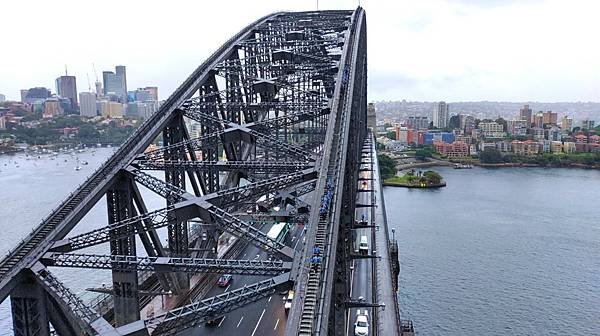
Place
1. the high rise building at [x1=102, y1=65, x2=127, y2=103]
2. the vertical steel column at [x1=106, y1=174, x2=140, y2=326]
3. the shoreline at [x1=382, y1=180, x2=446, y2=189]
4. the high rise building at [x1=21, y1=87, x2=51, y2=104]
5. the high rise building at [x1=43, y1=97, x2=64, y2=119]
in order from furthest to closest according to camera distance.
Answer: the high rise building at [x1=102, y1=65, x2=127, y2=103] < the high rise building at [x1=21, y1=87, x2=51, y2=104] < the high rise building at [x1=43, y1=97, x2=64, y2=119] < the shoreline at [x1=382, y1=180, x2=446, y2=189] < the vertical steel column at [x1=106, y1=174, x2=140, y2=326]

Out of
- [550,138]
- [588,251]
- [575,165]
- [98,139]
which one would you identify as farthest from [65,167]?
[550,138]

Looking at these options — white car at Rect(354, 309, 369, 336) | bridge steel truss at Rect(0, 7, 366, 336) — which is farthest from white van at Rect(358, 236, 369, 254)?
white car at Rect(354, 309, 369, 336)

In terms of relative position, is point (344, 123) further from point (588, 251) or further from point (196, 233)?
point (588, 251)

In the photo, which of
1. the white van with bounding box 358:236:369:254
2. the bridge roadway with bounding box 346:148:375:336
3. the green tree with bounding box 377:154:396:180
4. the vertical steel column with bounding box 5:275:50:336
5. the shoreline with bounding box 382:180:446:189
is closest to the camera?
the vertical steel column with bounding box 5:275:50:336

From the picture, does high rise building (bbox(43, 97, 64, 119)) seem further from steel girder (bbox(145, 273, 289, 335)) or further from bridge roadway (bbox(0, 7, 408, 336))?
steel girder (bbox(145, 273, 289, 335))

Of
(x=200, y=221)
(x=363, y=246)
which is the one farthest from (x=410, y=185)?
(x=200, y=221)

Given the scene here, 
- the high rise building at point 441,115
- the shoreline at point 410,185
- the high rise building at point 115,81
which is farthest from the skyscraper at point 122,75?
the shoreline at point 410,185
